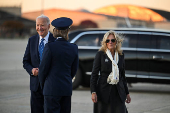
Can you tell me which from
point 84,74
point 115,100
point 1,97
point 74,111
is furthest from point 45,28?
point 84,74

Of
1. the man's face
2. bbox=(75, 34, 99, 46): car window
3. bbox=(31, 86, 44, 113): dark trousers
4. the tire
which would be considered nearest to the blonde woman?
bbox=(31, 86, 44, 113): dark trousers

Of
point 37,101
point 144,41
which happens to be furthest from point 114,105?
point 144,41

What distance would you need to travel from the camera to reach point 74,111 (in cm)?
847

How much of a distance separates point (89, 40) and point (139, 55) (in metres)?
1.50

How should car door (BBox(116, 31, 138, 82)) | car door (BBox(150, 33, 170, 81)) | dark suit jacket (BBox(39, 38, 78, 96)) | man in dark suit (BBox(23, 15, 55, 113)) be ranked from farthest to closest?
car door (BBox(116, 31, 138, 82)), car door (BBox(150, 33, 170, 81)), man in dark suit (BBox(23, 15, 55, 113)), dark suit jacket (BBox(39, 38, 78, 96))

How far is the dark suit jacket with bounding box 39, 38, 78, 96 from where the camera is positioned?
4.89 meters

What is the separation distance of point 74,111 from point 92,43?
146 inches

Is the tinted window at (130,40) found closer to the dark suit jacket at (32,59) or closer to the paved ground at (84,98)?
the paved ground at (84,98)

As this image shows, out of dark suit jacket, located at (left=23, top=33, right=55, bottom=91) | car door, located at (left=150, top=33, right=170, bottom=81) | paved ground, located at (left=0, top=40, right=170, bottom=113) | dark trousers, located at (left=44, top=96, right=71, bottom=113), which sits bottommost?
paved ground, located at (left=0, top=40, right=170, bottom=113)

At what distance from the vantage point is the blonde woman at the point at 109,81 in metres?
5.69

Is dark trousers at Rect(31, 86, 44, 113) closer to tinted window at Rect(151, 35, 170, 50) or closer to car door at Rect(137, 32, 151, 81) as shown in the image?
car door at Rect(137, 32, 151, 81)

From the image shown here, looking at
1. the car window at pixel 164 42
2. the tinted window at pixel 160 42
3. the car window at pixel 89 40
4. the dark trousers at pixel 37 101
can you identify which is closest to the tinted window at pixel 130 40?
the tinted window at pixel 160 42

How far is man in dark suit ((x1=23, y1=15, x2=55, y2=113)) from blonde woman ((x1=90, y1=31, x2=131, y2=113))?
0.72 meters

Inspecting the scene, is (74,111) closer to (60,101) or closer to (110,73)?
(110,73)
